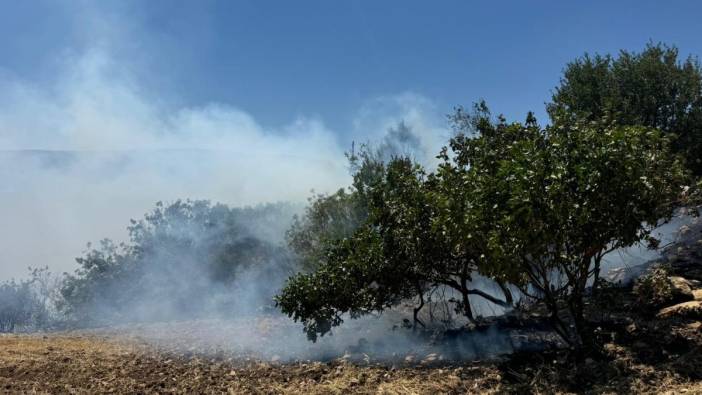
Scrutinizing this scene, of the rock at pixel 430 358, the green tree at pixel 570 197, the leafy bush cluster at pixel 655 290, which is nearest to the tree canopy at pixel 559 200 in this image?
the green tree at pixel 570 197

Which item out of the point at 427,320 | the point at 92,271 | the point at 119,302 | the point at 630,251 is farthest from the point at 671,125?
the point at 92,271

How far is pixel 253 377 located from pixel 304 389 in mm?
1169

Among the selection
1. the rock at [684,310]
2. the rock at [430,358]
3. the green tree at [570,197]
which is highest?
the green tree at [570,197]

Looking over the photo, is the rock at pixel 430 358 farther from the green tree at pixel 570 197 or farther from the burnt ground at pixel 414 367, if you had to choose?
the green tree at pixel 570 197

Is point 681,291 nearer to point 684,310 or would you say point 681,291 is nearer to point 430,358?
point 684,310

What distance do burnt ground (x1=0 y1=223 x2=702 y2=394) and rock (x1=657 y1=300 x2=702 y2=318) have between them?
0.08 ft

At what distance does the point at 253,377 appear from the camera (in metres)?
7.66

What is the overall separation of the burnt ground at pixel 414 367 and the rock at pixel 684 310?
0.02 metres

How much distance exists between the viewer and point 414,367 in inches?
293

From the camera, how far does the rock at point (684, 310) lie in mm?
6977

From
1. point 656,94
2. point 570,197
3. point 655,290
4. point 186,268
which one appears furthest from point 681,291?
point 186,268

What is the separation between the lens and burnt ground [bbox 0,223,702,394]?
5863mm

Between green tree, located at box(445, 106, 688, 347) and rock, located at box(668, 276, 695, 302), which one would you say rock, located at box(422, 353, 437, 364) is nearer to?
green tree, located at box(445, 106, 688, 347)

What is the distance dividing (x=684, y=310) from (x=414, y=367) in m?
3.72
